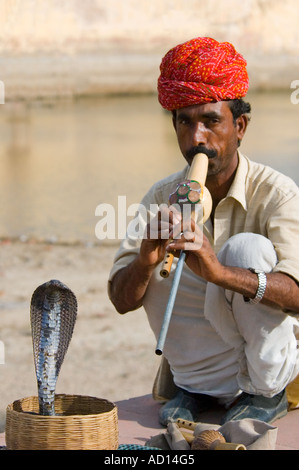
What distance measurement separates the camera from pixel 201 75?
3258 millimetres

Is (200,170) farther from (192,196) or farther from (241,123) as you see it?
(241,123)

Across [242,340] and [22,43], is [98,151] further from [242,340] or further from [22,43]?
[22,43]

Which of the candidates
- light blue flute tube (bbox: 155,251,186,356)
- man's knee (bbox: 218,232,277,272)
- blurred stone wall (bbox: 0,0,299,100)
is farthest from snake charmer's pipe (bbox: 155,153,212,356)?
blurred stone wall (bbox: 0,0,299,100)

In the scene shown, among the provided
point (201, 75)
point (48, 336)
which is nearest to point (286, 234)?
point (201, 75)

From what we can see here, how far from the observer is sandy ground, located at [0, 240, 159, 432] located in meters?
4.20

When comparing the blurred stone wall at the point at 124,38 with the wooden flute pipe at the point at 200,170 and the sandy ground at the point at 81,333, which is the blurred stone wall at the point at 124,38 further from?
the wooden flute pipe at the point at 200,170

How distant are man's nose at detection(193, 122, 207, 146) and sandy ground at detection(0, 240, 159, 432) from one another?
50.9 inches

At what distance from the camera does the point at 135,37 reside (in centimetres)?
2608

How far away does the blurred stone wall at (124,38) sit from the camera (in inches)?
875

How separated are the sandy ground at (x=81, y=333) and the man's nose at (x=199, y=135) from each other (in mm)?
1292

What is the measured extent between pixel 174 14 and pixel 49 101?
9.32 m

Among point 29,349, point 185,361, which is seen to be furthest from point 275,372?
point 29,349

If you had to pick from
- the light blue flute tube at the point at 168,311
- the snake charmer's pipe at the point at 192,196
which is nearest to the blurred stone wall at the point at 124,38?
the snake charmer's pipe at the point at 192,196
